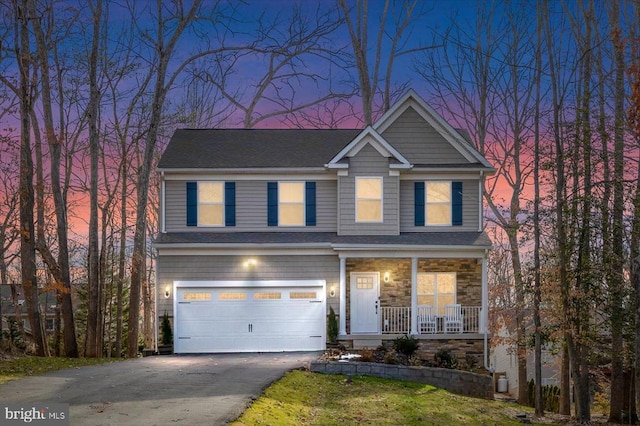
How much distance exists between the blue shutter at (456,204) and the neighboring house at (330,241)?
1.3 inches

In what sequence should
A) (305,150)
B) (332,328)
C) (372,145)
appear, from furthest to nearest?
(305,150), (372,145), (332,328)

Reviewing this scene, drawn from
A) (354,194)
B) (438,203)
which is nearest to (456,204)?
(438,203)

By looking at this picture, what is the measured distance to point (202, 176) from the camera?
25.4m

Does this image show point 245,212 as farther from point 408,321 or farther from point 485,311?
point 485,311

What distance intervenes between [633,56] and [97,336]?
19047 millimetres

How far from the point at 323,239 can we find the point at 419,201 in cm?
356

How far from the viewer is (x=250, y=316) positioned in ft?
80.6

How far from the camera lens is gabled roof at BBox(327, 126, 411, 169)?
81.0ft

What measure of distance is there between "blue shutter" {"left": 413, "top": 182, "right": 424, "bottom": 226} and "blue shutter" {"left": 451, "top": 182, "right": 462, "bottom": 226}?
3.31ft

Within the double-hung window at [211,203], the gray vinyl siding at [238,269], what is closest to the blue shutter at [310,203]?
the gray vinyl siding at [238,269]

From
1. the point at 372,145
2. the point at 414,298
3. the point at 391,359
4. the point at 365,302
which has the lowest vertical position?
the point at 391,359

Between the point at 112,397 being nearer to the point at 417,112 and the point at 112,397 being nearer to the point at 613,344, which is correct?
the point at 613,344

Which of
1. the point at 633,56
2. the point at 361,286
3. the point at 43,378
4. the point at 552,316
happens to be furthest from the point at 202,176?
the point at 633,56
